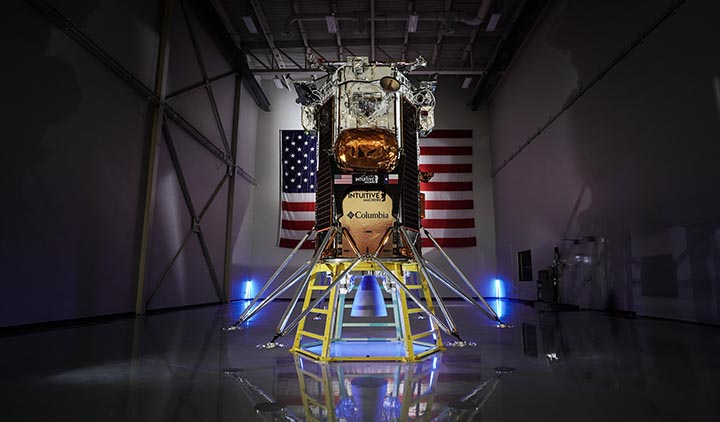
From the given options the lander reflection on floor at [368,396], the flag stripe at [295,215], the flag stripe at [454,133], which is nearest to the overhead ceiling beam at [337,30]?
the flag stripe at [454,133]

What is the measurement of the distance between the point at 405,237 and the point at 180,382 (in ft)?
5.47

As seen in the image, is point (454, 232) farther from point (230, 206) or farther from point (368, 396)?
point (368, 396)

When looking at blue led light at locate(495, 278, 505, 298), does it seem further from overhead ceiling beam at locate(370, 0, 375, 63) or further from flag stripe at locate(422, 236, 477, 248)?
overhead ceiling beam at locate(370, 0, 375, 63)

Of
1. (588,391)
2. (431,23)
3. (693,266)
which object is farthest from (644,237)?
(431,23)

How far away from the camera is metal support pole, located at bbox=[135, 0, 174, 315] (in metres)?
6.69

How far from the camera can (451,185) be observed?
1255 centimetres

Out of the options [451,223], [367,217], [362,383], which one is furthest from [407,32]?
[362,383]

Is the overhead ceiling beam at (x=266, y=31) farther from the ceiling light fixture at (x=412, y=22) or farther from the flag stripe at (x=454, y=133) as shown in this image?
the flag stripe at (x=454, y=133)

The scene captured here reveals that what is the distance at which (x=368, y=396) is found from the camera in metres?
1.86

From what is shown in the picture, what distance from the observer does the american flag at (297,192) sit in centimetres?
1231

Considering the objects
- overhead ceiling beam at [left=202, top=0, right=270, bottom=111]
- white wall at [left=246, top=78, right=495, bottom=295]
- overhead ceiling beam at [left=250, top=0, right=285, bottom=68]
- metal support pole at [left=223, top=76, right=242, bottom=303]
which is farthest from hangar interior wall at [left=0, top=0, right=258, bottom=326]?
white wall at [left=246, top=78, right=495, bottom=295]

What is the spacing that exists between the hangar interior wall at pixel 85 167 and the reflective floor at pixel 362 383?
157cm

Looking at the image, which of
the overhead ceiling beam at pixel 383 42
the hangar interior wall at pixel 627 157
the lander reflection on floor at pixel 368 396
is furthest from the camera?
the overhead ceiling beam at pixel 383 42

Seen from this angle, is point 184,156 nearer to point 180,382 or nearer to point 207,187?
point 207,187
